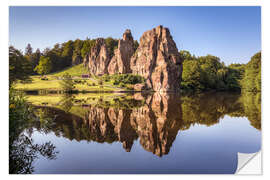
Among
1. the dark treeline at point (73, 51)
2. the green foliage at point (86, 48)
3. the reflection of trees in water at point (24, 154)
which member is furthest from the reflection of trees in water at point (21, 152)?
the green foliage at point (86, 48)

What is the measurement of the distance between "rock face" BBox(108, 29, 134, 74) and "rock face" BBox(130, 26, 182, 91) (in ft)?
13.8

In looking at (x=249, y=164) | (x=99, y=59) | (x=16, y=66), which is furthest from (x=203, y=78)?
(x=16, y=66)

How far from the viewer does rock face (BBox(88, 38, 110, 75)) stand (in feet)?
182

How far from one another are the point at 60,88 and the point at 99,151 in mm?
31177

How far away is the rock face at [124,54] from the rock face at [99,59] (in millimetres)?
6301

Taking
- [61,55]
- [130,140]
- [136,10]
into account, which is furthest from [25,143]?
[61,55]

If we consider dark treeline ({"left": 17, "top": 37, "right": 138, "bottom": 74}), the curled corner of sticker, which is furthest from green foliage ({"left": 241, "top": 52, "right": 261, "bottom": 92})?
dark treeline ({"left": 17, "top": 37, "right": 138, "bottom": 74})

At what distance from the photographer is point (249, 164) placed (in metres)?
4.95

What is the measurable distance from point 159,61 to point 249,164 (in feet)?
123

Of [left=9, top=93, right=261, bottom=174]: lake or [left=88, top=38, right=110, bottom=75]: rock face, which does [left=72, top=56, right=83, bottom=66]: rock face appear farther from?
[left=9, top=93, right=261, bottom=174]: lake

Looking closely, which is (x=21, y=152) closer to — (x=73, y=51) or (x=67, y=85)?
(x=67, y=85)
